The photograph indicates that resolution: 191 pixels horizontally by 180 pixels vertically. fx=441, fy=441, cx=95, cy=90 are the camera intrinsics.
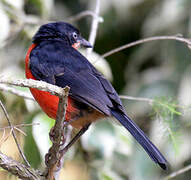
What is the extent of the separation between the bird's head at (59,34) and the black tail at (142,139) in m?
0.90

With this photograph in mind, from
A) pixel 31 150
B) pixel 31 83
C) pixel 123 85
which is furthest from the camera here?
pixel 123 85

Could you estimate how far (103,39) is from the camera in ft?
20.0

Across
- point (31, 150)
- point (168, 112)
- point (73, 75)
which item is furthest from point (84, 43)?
point (168, 112)

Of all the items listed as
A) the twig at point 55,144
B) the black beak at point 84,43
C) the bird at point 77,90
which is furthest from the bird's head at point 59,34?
the twig at point 55,144

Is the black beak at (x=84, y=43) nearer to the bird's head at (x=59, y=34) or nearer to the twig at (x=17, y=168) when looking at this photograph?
the bird's head at (x=59, y=34)

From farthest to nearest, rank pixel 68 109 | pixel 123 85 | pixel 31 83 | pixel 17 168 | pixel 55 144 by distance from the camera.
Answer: pixel 123 85 < pixel 68 109 < pixel 55 144 < pixel 17 168 < pixel 31 83

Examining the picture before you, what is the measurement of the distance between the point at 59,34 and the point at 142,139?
1.35m

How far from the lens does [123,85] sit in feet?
19.8

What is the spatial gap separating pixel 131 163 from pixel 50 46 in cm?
141

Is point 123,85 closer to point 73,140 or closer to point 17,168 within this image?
point 73,140

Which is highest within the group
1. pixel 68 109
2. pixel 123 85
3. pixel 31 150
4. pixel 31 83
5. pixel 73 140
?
pixel 31 83

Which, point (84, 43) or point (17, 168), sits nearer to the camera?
point (17, 168)

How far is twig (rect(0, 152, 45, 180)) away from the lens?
7.91 feet

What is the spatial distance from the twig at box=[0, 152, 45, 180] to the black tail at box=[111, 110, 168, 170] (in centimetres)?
75
